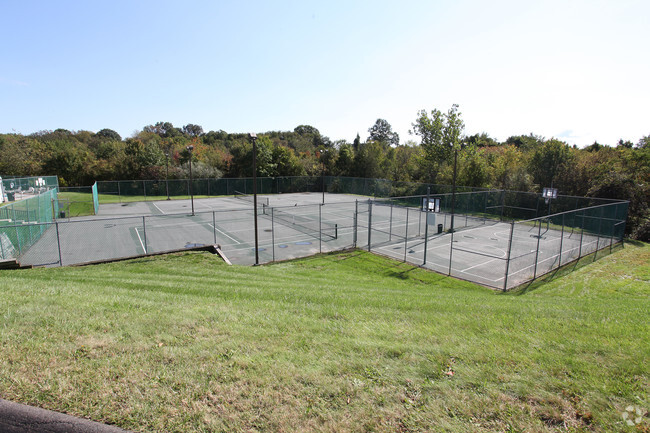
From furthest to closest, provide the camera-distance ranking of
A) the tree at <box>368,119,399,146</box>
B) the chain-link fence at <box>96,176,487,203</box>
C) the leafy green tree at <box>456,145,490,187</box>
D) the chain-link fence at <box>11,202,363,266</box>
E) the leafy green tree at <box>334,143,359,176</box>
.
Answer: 1. the tree at <box>368,119,399,146</box>
2. the leafy green tree at <box>334,143,359,176</box>
3. the chain-link fence at <box>96,176,487,203</box>
4. the leafy green tree at <box>456,145,490,187</box>
5. the chain-link fence at <box>11,202,363,266</box>

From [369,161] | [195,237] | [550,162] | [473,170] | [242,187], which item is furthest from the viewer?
[369,161]

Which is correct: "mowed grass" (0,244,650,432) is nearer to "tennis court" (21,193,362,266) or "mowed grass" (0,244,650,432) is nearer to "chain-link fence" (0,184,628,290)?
"chain-link fence" (0,184,628,290)

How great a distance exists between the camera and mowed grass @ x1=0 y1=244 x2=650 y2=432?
3.27 meters

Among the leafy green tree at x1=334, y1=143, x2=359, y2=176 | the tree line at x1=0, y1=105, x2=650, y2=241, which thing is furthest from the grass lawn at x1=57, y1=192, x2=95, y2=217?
A: the leafy green tree at x1=334, y1=143, x2=359, y2=176

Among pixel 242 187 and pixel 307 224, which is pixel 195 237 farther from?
pixel 242 187

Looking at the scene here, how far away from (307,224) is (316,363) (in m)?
22.7

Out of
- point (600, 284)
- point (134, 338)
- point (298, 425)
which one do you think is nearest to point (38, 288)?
point (134, 338)

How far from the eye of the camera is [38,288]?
7.26 meters

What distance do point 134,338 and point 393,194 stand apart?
138 feet

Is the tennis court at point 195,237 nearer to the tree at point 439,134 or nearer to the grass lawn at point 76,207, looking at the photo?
the grass lawn at point 76,207

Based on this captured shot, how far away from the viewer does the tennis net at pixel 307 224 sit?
23016mm

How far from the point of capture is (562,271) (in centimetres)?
1652

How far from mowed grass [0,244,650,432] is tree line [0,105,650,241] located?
72.4 feet

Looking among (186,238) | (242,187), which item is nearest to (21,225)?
(186,238)
